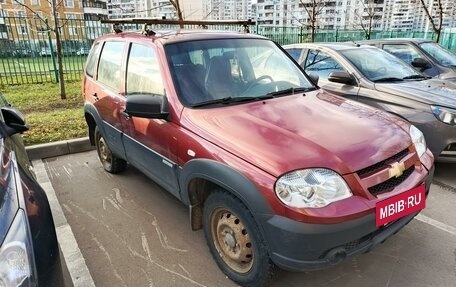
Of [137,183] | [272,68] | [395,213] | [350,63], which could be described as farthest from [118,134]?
[350,63]

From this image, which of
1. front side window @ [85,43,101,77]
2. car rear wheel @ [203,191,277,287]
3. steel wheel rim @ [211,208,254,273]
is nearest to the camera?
car rear wheel @ [203,191,277,287]

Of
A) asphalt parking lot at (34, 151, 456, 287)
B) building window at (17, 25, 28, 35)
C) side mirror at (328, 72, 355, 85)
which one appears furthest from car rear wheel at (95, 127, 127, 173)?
building window at (17, 25, 28, 35)

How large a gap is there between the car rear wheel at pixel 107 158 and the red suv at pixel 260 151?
703 millimetres

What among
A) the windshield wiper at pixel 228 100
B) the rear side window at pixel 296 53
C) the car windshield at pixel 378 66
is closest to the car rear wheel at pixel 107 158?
the windshield wiper at pixel 228 100

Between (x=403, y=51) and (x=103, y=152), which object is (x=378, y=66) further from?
(x=103, y=152)

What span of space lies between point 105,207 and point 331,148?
256 centimetres

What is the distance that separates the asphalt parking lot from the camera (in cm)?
266

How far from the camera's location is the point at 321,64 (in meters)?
5.59

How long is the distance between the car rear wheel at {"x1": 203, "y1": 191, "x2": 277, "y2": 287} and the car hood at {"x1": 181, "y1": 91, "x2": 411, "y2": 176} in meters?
0.38

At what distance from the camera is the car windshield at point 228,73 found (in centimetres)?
293

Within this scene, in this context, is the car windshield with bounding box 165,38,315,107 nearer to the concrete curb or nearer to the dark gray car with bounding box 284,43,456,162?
the dark gray car with bounding box 284,43,456,162

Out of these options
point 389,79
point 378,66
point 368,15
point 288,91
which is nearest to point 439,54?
point 378,66

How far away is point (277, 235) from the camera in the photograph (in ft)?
6.81

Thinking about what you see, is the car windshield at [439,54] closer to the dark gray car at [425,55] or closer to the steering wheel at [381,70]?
the dark gray car at [425,55]
